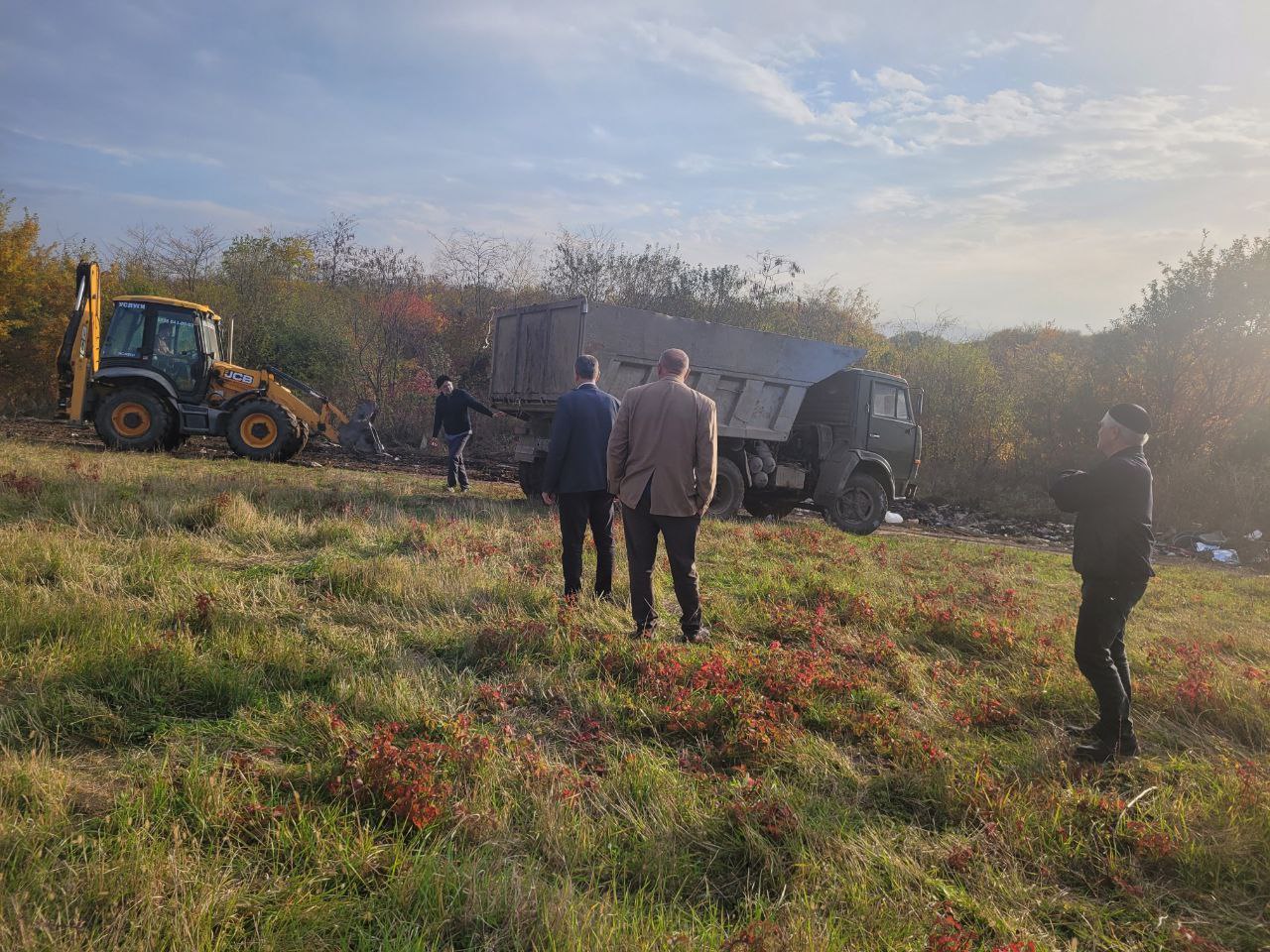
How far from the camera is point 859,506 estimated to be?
12930mm

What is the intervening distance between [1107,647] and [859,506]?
9122 mm

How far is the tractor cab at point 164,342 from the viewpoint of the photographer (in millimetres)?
13773

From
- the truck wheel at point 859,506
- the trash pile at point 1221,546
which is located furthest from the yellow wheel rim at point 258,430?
the trash pile at point 1221,546

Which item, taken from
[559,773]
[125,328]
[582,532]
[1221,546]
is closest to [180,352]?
[125,328]

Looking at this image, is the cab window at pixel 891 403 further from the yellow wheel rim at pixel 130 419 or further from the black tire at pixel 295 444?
the yellow wheel rim at pixel 130 419

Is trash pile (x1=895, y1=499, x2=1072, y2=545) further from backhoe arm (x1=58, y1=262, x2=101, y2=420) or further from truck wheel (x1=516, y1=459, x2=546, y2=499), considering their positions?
backhoe arm (x1=58, y1=262, x2=101, y2=420)

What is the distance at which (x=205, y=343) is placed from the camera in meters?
14.2

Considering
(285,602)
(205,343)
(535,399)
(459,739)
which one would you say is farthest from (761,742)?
(205,343)

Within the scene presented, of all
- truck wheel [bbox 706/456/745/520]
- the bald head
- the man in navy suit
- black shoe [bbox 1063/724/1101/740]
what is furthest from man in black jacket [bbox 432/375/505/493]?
black shoe [bbox 1063/724/1101/740]

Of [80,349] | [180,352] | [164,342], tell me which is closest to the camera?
[80,349]

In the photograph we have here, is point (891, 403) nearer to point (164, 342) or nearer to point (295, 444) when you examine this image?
point (295, 444)

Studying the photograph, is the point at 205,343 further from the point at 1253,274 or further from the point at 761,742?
the point at 1253,274

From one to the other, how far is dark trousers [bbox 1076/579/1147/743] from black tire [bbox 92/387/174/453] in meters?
14.9

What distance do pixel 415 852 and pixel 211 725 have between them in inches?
52.7
